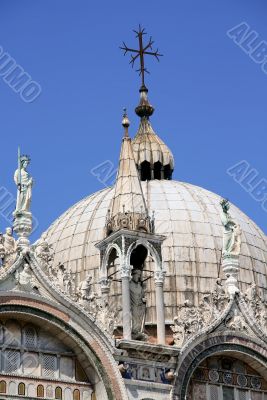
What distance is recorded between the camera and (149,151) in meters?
52.9

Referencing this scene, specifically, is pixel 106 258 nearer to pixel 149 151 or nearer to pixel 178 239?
pixel 178 239

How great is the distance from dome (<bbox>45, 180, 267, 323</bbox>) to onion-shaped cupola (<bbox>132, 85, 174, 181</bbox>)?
77 cm

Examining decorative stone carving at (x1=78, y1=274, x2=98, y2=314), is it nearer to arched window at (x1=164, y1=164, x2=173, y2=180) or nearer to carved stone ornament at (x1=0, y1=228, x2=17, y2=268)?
carved stone ornament at (x1=0, y1=228, x2=17, y2=268)

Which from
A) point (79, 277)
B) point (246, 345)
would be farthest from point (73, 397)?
point (79, 277)

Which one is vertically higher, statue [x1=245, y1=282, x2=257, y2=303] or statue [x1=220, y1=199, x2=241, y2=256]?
statue [x1=220, y1=199, x2=241, y2=256]

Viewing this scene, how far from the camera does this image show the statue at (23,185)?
3916cm

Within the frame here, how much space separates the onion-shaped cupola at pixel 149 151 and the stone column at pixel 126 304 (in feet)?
43.2

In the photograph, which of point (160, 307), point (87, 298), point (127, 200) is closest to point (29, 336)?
point (87, 298)

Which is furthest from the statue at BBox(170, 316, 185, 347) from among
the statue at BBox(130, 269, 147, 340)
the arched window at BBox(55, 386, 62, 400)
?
the arched window at BBox(55, 386, 62, 400)

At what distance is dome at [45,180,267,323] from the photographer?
4881cm

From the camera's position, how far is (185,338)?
39594mm

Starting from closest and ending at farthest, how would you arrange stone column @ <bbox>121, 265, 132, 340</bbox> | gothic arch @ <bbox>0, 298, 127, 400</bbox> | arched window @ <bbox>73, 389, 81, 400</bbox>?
gothic arch @ <bbox>0, 298, 127, 400</bbox>, arched window @ <bbox>73, 389, 81, 400</bbox>, stone column @ <bbox>121, 265, 132, 340</bbox>

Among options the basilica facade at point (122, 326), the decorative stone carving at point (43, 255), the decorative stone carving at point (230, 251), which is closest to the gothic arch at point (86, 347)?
the basilica facade at point (122, 326)

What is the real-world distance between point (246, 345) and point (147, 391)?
4.00m
